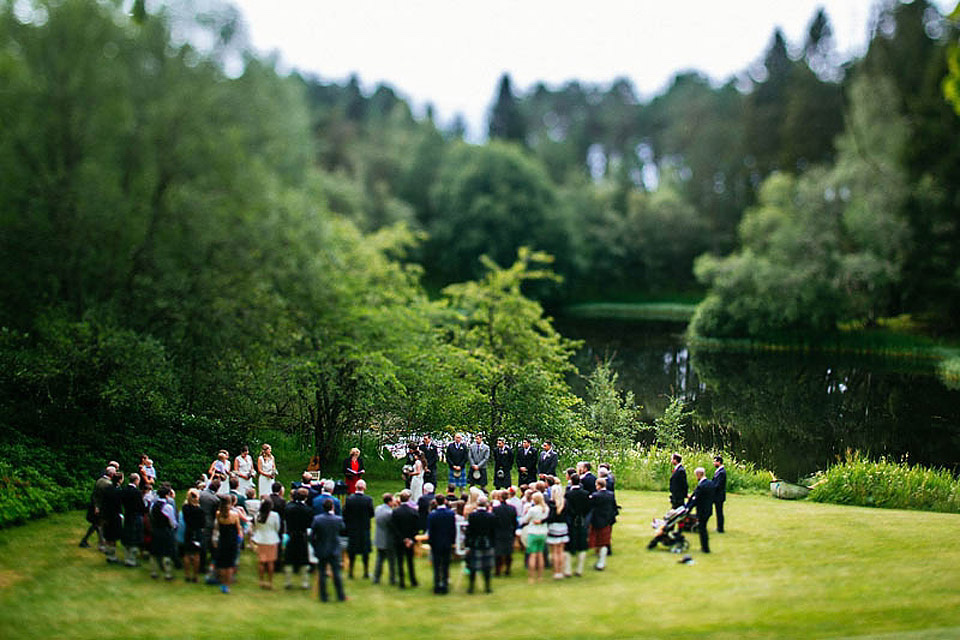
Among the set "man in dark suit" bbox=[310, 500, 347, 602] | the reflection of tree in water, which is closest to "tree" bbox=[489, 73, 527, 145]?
the reflection of tree in water

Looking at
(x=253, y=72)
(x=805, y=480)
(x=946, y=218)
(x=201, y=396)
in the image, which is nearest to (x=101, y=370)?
(x=201, y=396)

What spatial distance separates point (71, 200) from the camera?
19031 mm

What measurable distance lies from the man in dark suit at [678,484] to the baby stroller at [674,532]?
48 cm

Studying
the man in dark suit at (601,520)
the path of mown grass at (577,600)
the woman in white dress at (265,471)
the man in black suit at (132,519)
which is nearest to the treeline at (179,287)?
the woman in white dress at (265,471)

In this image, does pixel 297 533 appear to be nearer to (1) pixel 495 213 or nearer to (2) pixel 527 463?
(2) pixel 527 463

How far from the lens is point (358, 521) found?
12523 mm

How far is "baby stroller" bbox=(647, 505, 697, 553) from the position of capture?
549 inches

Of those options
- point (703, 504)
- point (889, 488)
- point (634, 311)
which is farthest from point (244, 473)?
point (634, 311)

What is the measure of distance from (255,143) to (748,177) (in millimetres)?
70694

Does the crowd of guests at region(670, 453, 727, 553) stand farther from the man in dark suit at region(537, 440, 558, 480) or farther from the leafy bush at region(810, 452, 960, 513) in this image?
the leafy bush at region(810, 452, 960, 513)

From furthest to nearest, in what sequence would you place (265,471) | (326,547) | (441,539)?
(265,471) → (441,539) → (326,547)

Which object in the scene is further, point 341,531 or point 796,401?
point 796,401

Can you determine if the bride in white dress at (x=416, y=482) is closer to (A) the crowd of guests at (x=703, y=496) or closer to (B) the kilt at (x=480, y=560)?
(B) the kilt at (x=480, y=560)

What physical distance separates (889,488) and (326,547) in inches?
652
